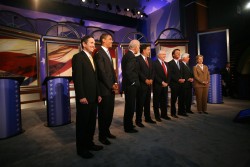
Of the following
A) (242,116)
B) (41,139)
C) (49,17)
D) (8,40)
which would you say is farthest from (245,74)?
(49,17)

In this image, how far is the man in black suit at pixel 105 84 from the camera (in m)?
2.52

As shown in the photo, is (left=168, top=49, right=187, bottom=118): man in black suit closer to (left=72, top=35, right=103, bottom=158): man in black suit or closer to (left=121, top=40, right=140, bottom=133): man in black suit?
(left=121, top=40, right=140, bottom=133): man in black suit

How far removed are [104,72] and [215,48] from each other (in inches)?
289

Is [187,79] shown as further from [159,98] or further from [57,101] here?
[57,101]

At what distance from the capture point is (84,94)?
2162 millimetres

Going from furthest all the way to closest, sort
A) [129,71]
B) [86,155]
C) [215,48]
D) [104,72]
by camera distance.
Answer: [215,48] → [129,71] → [104,72] → [86,155]

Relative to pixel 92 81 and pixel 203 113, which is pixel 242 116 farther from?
pixel 92 81

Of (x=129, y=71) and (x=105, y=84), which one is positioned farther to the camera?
(x=129, y=71)

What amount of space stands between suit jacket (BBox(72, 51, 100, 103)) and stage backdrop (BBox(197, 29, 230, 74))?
7531 millimetres

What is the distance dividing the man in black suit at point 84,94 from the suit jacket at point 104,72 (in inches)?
8.6

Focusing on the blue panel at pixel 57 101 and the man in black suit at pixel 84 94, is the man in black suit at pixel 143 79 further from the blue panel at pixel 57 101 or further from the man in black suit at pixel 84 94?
the blue panel at pixel 57 101

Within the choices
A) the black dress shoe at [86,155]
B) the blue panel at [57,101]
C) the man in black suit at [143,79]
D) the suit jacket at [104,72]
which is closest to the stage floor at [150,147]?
the black dress shoe at [86,155]

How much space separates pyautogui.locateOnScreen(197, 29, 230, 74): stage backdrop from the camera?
785cm

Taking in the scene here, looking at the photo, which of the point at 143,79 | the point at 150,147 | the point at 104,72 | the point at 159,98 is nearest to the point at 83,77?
the point at 104,72
